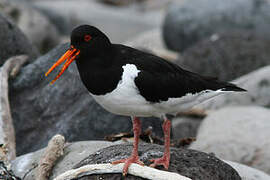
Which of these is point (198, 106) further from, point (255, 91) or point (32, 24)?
point (32, 24)

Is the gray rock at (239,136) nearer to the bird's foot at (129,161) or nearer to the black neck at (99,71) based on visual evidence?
the bird's foot at (129,161)

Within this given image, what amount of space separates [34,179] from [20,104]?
78.7 inches

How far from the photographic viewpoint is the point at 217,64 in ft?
36.6

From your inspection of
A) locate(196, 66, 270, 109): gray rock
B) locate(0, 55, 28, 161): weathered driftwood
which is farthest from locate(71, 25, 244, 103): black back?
locate(196, 66, 270, 109): gray rock

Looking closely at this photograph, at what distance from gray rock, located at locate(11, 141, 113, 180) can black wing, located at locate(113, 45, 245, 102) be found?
1.26 meters

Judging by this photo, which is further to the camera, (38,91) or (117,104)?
(38,91)

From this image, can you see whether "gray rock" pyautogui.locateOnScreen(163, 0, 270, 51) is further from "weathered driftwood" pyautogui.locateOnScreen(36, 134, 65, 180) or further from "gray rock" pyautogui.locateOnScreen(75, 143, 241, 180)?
"gray rock" pyautogui.locateOnScreen(75, 143, 241, 180)

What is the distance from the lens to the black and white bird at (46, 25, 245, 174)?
471 centimetres

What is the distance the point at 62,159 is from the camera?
230 inches

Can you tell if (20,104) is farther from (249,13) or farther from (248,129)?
(249,13)

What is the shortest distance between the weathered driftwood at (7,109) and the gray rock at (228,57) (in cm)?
452

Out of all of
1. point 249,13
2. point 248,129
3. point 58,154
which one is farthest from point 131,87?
point 249,13

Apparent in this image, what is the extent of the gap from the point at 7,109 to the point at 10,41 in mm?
1423

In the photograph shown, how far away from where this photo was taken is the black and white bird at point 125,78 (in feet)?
15.5
